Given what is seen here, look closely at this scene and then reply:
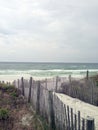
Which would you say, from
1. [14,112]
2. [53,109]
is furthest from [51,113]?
[14,112]

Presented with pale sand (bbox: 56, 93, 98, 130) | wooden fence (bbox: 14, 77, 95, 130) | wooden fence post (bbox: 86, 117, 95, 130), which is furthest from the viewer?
pale sand (bbox: 56, 93, 98, 130)

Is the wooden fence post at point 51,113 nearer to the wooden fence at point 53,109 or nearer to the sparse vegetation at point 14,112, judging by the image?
the wooden fence at point 53,109

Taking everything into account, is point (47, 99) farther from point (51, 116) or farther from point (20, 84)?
point (20, 84)

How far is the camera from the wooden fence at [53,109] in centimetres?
527

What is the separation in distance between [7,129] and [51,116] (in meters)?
1.74

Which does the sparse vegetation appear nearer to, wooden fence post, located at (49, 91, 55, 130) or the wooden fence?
the wooden fence

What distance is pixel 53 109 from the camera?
7.56m

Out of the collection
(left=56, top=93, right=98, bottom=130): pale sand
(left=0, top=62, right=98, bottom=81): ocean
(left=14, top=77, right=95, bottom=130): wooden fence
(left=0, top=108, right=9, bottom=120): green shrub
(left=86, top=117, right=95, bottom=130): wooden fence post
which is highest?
(left=86, top=117, right=95, bottom=130): wooden fence post

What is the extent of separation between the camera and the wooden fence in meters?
5.27

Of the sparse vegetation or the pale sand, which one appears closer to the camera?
the sparse vegetation

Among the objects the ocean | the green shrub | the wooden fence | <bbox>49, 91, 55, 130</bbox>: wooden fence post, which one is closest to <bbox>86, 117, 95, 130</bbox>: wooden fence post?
the wooden fence

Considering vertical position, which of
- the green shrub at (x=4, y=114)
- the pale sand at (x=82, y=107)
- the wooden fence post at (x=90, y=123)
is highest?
the wooden fence post at (x=90, y=123)

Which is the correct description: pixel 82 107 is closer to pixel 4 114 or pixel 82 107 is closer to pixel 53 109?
pixel 53 109

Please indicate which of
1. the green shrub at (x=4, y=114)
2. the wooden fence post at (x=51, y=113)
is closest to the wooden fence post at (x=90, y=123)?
the wooden fence post at (x=51, y=113)
